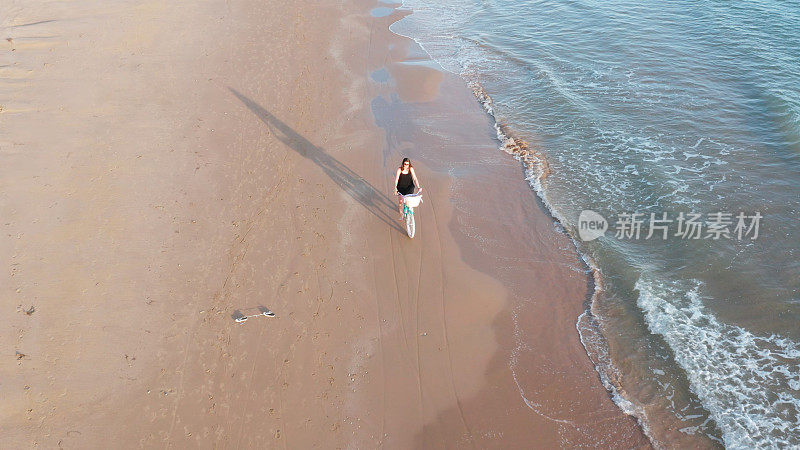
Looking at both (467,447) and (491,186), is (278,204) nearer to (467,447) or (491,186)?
(491,186)

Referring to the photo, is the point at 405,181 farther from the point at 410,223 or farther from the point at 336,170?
the point at 336,170

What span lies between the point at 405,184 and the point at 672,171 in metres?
7.75

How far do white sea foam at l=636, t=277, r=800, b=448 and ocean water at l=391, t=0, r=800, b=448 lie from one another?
25mm

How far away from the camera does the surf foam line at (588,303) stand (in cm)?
741

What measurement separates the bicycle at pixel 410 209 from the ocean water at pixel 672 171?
3.71 m

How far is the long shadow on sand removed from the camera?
11258mm

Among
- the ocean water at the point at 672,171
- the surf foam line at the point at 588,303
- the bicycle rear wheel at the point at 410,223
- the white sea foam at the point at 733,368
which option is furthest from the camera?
the bicycle rear wheel at the point at 410,223

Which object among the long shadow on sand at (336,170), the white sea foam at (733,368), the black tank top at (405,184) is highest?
the black tank top at (405,184)

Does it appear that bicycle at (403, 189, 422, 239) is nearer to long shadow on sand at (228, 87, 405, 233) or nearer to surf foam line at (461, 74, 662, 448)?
long shadow on sand at (228, 87, 405, 233)

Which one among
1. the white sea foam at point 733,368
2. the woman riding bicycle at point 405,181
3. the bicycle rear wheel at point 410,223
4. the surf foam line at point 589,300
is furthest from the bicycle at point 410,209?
the white sea foam at point 733,368

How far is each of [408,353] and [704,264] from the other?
683 cm

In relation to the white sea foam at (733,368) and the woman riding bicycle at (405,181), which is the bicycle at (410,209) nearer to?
the woman riding bicycle at (405,181)

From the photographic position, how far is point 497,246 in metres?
10.3

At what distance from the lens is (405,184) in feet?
32.3
